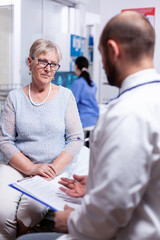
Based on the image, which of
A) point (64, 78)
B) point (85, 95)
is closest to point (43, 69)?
point (85, 95)

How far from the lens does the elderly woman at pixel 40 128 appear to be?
1900 mm

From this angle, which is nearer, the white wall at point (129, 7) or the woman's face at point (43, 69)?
the woman's face at point (43, 69)

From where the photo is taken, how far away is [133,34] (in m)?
0.92

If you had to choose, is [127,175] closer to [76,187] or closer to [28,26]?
[76,187]

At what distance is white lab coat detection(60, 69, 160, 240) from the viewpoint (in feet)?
2.74

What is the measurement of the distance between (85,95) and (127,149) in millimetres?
3844

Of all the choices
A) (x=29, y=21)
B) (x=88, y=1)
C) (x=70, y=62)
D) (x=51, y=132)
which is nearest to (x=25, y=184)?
(x=51, y=132)

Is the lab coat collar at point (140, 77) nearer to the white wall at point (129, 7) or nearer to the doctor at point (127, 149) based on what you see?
the doctor at point (127, 149)

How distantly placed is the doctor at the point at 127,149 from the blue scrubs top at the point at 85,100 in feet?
11.9

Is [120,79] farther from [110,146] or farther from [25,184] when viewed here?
[25,184]

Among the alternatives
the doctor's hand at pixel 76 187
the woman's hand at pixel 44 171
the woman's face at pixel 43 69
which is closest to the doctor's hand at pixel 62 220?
the doctor's hand at pixel 76 187

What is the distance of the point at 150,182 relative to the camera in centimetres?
90

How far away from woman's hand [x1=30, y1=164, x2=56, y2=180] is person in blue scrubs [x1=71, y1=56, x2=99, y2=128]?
111 inches

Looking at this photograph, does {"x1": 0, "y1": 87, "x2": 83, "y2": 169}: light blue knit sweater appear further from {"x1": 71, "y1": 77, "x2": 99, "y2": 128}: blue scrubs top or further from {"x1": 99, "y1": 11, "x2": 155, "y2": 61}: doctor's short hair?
{"x1": 71, "y1": 77, "x2": 99, "y2": 128}: blue scrubs top
